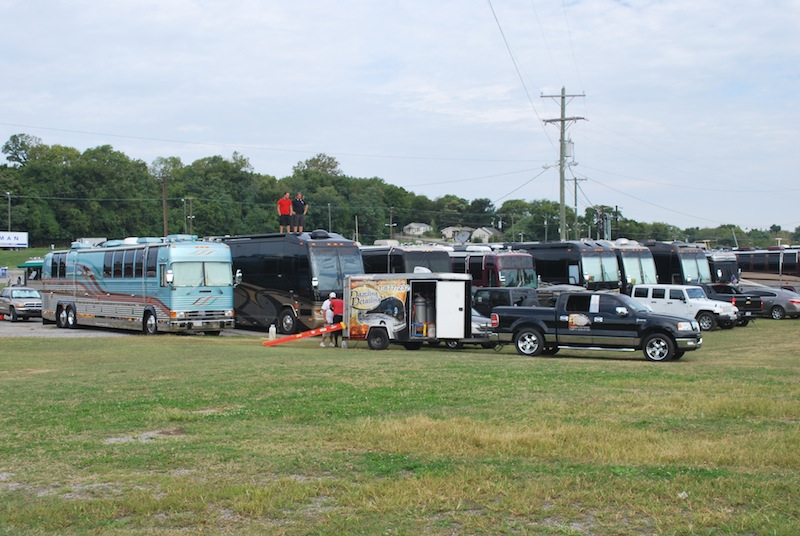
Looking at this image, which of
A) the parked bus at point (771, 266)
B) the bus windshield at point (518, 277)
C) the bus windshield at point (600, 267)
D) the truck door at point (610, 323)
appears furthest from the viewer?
the parked bus at point (771, 266)

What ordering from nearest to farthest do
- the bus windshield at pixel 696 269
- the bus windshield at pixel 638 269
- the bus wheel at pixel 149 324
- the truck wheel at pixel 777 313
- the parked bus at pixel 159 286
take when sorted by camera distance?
the parked bus at pixel 159 286
the bus wheel at pixel 149 324
the truck wheel at pixel 777 313
the bus windshield at pixel 638 269
the bus windshield at pixel 696 269

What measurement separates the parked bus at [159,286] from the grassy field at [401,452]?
13.9 metres

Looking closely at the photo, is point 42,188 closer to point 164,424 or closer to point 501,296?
point 501,296

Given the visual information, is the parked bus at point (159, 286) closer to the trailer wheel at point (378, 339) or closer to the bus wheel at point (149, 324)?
the bus wheel at point (149, 324)

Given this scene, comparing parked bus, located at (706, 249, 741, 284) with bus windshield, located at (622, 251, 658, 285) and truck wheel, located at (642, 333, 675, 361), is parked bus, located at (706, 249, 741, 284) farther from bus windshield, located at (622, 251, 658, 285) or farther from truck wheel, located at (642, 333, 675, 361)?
truck wheel, located at (642, 333, 675, 361)

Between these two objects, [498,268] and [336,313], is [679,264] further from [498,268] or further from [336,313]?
[336,313]

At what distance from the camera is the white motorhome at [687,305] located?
3403 centimetres

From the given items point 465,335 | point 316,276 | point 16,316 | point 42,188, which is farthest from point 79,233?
point 465,335

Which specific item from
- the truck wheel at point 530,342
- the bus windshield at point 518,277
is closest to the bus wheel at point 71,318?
the bus windshield at point 518,277

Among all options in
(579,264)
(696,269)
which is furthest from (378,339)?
(696,269)

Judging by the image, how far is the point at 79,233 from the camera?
10994 centimetres

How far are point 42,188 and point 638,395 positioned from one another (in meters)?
112

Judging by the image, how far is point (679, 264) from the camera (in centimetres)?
4669

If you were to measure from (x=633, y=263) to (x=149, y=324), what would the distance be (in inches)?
974
